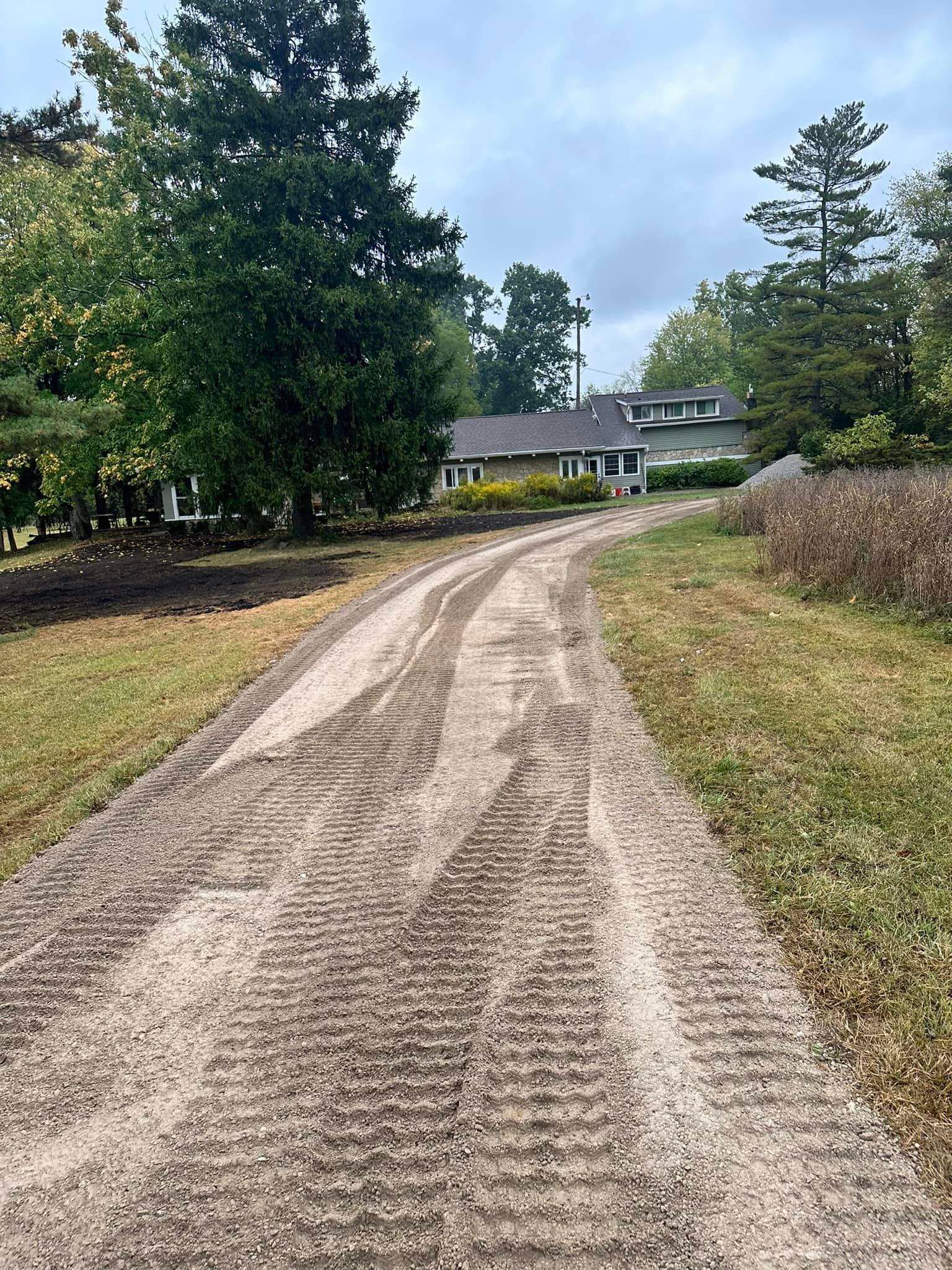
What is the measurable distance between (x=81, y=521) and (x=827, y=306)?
34.4 metres

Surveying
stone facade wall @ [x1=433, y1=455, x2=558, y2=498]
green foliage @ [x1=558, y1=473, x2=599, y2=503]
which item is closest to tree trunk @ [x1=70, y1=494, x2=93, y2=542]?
stone facade wall @ [x1=433, y1=455, x2=558, y2=498]

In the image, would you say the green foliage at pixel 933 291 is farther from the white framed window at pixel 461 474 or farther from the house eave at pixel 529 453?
the white framed window at pixel 461 474

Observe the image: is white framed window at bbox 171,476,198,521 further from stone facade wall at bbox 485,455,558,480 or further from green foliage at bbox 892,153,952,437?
green foliage at bbox 892,153,952,437

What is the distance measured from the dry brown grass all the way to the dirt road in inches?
187

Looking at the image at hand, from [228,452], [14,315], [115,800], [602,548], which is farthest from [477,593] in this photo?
[14,315]

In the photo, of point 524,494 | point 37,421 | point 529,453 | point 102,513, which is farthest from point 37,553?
point 529,453

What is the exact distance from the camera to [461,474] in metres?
35.2

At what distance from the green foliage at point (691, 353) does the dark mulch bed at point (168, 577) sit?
1620 inches

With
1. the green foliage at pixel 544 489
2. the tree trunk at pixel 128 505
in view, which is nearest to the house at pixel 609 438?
the green foliage at pixel 544 489

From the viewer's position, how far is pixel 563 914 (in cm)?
256

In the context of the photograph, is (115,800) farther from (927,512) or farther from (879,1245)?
(927,512)

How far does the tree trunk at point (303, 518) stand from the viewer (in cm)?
1866

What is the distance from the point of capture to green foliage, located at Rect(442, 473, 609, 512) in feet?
85.3

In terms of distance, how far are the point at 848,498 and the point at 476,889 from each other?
7.96 metres
